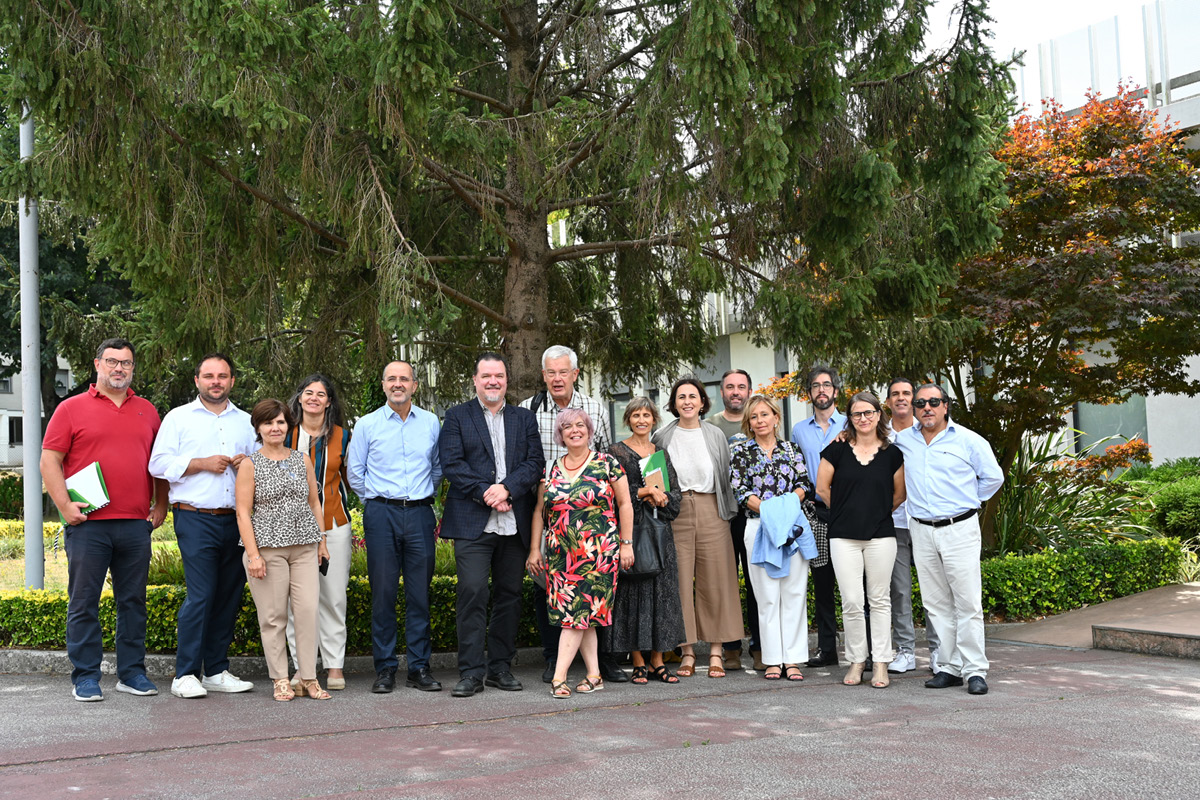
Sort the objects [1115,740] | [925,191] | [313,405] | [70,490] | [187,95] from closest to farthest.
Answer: [1115,740] < [70,490] < [313,405] < [187,95] < [925,191]

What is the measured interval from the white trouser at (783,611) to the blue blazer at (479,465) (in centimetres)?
158

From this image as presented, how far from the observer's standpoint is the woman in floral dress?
252 inches

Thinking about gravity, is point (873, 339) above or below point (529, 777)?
above

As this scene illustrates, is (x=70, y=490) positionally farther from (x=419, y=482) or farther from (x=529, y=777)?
(x=529, y=777)

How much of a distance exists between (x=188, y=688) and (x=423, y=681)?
142 cm

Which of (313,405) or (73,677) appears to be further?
(313,405)

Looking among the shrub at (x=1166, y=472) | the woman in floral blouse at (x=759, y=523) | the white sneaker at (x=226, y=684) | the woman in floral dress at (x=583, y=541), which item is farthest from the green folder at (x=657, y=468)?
the shrub at (x=1166, y=472)

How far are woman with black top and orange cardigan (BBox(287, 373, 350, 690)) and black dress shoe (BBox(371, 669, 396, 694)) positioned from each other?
264mm

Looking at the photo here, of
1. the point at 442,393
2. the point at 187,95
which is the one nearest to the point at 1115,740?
the point at 187,95

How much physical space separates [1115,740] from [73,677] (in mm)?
5858

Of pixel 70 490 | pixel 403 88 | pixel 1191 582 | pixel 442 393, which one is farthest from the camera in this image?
pixel 442 393

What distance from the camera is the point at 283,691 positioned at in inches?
244

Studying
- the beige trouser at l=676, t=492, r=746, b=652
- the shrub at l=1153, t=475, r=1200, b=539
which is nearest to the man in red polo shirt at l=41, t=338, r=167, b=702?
the beige trouser at l=676, t=492, r=746, b=652

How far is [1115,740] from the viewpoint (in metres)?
4.98
